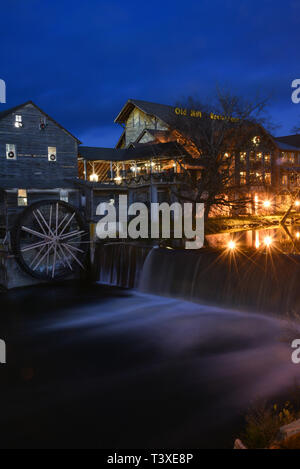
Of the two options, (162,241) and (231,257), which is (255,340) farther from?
(162,241)

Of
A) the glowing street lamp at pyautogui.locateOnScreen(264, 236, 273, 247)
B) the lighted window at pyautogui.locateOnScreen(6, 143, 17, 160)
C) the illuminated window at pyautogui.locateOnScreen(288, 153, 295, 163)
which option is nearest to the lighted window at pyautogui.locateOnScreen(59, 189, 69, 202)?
the lighted window at pyautogui.locateOnScreen(6, 143, 17, 160)

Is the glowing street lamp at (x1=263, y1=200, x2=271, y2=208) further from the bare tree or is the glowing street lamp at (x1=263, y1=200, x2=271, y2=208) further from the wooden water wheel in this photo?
the wooden water wheel

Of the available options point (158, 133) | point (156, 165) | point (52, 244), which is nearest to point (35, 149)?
point (52, 244)

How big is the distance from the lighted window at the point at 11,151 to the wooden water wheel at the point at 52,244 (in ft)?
24.4

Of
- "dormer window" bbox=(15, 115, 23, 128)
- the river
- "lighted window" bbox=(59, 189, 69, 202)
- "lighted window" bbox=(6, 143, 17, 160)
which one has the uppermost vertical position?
"dormer window" bbox=(15, 115, 23, 128)

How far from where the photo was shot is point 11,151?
27938mm

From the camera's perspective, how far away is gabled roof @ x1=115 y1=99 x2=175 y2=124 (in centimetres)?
3725

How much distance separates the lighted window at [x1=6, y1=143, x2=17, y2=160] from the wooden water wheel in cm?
745

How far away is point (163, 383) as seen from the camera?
915cm

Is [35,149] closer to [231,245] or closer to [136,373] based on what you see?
[231,245]

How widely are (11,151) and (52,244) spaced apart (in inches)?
424

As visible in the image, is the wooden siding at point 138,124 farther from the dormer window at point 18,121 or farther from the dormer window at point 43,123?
the dormer window at point 18,121
